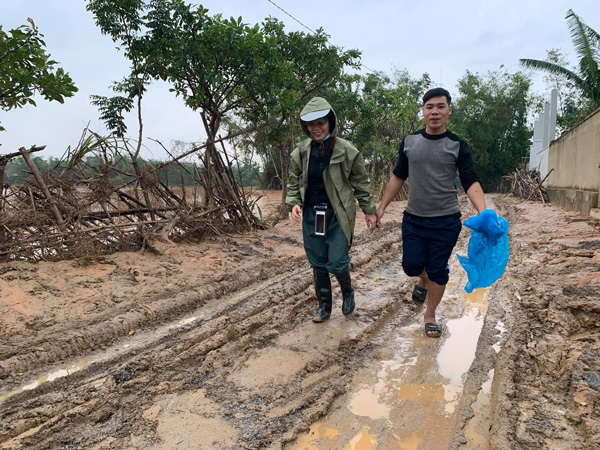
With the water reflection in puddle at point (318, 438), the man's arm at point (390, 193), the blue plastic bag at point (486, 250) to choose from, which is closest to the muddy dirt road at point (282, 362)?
the water reflection in puddle at point (318, 438)

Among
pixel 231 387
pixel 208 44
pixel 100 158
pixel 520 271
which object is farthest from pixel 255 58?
pixel 231 387

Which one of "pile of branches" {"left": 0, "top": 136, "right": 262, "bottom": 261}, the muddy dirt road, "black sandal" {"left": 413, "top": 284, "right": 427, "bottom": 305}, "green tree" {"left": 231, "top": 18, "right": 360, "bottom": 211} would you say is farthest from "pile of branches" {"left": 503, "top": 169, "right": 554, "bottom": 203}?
"black sandal" {"left": 413, "top": 284, "right": 427, "bottom": 305}

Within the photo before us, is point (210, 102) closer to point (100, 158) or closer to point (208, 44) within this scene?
point (208, 44)

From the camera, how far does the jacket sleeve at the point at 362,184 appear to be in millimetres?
3406

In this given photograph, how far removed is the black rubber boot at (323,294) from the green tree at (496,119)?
97.8 ft

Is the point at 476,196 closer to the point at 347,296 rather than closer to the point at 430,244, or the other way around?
the point at 430,244

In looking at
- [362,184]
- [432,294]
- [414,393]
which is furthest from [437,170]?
[414,393]

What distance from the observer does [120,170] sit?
Answer: 5.64 m

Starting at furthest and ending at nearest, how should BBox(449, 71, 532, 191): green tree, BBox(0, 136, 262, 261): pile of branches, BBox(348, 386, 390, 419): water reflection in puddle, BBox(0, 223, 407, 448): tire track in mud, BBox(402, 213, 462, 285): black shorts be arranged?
BBox(449, 71, 532, 191): green tree < BBox(0, 136, 262, 261): pile of branches < BBox(402, 213, 462, 285): black shorts < BBox(348, 386, 390, 419): water reflection in puddle < BBox(0, 223, 407, 448): tire track in mud

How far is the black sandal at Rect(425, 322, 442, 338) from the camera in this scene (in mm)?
3303

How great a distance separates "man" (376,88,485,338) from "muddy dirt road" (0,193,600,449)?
2.12ft

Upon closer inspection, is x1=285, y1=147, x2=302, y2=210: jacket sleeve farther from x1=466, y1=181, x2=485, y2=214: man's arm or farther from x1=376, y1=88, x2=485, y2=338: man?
x1=466, y1=181, x2=485, y2=214: man's arm

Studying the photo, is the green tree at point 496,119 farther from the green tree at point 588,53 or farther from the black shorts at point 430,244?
the black shorts at point 430,244

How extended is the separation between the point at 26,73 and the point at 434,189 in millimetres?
3950
